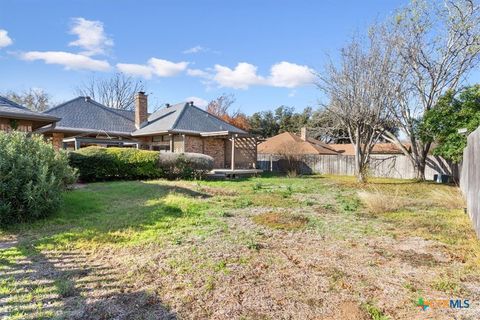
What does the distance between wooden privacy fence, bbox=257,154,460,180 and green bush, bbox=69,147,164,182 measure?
1168cm

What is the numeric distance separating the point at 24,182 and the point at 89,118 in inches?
608

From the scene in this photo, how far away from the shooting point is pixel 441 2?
48.7ft

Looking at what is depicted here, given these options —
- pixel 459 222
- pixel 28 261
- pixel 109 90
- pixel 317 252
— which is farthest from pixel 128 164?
pixel 109 90

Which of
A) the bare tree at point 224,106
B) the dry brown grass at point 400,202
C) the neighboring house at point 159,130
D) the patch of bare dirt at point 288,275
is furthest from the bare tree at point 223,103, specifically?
the patch of bare dirt at point 288,275

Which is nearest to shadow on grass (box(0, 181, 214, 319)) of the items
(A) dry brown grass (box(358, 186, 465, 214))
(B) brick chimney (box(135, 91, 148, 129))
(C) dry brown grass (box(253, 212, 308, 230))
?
(C) dry brown grass (box(253, 212, 308, 230))

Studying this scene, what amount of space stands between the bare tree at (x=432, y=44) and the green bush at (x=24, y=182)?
15399 mm

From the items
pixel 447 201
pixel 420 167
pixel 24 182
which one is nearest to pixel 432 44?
pixel 420 167

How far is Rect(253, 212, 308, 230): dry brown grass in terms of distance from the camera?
224 inches

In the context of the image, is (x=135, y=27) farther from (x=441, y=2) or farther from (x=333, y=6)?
(x=441, y=2)

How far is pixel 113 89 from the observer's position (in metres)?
Result: 38.0

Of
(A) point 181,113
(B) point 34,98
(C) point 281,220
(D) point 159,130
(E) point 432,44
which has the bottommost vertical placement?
(C) point 281,220

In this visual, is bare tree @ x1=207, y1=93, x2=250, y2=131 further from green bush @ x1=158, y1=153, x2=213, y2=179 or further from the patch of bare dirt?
the patch of bare dirt

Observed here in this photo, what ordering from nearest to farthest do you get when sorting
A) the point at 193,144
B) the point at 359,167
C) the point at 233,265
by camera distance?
the point at 233,265
the point at 359,167
the point at 193,144

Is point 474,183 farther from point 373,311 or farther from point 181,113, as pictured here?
point 181,113
